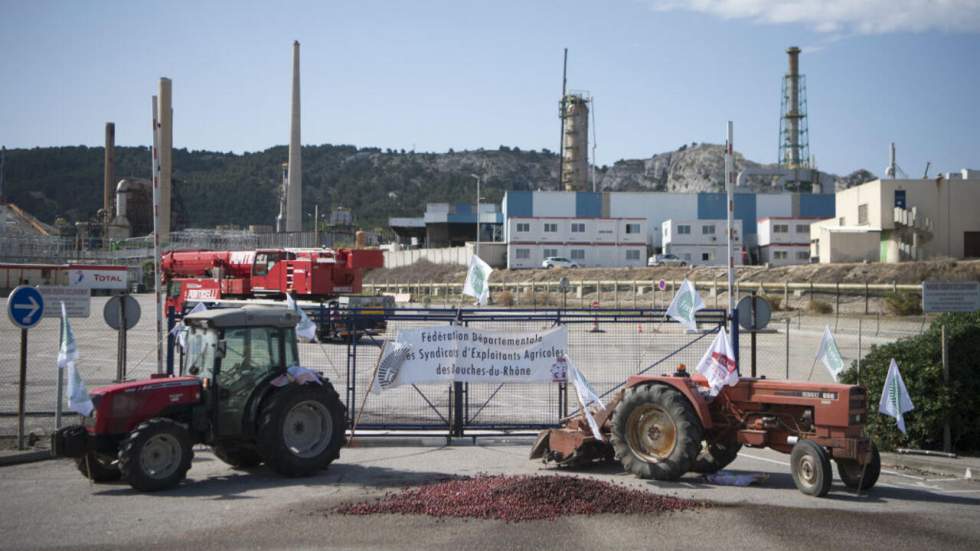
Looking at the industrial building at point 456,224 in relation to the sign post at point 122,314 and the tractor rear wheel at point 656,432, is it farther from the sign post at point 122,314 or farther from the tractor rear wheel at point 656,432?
the tractor rear wheel at point 656,432

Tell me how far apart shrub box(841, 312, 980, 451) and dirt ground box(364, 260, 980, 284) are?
38.1 meters

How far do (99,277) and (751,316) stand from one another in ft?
42.0

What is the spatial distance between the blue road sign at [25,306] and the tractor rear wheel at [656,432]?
8898 mm

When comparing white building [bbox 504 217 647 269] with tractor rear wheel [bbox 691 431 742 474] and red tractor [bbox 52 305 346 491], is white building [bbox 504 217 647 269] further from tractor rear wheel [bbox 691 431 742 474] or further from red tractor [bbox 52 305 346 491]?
red tractor [bbox 52 305 346 491]

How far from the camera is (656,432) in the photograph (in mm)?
10625

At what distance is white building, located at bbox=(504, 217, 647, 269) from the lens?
248ft

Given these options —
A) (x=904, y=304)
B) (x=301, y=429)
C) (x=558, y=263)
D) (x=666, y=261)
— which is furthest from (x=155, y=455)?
(x=666, y=261)

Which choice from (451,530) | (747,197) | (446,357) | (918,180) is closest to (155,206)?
(446,357)

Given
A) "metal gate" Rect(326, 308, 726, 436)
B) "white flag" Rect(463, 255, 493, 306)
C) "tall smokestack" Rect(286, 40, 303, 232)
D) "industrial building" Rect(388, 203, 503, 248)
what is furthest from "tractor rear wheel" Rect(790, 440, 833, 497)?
"industrial building" Rect(388, 203, 503, 248)

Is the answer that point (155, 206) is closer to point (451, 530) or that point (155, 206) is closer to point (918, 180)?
point (451, 530)

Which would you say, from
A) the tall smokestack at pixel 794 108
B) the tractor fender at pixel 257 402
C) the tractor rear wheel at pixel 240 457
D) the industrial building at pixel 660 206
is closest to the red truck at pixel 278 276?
the tractor rear wheel at pixel 240 457

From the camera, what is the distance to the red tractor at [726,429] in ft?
31.9

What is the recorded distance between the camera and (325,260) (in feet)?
108

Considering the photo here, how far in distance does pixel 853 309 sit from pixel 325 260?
3215cm
